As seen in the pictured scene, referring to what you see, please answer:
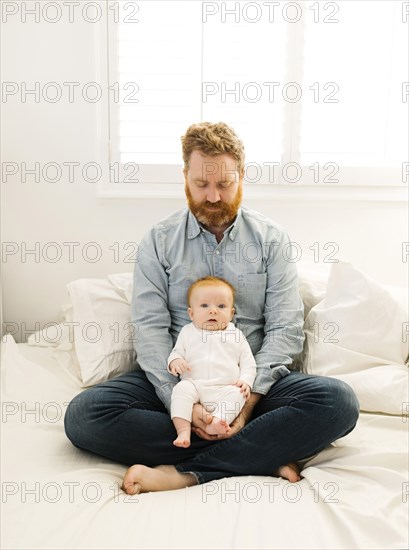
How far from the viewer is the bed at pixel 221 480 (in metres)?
1.34

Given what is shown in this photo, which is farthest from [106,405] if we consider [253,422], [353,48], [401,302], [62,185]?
[353,48]

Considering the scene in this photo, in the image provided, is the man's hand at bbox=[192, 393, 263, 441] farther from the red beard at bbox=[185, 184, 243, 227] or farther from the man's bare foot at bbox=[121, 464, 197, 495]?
the red beard at bbox=[185, 184, 243, 227]

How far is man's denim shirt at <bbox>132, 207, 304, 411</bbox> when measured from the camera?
1.90m

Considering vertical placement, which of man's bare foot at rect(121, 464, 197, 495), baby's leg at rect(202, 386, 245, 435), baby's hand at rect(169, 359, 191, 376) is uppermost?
baby's hand at rect(169, 359, 191, 376)

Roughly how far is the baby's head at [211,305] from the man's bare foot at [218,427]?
0.90 ft

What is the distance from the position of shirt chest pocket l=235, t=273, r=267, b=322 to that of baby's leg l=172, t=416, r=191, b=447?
0.40 meters

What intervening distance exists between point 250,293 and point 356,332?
33 centimetres

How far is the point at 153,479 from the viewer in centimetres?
158

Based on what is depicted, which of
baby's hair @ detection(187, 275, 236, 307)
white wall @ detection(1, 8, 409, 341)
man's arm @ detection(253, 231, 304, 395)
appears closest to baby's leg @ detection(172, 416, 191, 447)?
man's arm @ detection(253, 231, 304, 395)

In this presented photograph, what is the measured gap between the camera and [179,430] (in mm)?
1644

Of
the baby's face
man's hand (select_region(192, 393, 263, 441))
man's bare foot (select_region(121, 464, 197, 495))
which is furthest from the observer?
the baby's face

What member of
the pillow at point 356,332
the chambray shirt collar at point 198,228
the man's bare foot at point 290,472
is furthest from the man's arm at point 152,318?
the pillow at point 356,332

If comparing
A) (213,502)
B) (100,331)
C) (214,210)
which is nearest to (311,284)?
(214,210)

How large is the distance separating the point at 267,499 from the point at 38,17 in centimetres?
186
